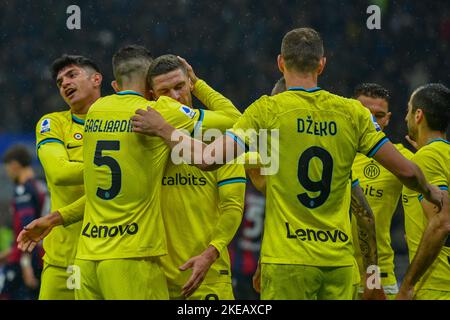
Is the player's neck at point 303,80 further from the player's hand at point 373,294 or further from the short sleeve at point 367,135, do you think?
the player's hand at point 373,294

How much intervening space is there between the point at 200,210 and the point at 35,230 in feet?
3.27

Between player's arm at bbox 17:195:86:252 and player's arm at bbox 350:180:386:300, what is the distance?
167cm

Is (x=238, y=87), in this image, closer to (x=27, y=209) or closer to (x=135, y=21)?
(x=135, y=21)

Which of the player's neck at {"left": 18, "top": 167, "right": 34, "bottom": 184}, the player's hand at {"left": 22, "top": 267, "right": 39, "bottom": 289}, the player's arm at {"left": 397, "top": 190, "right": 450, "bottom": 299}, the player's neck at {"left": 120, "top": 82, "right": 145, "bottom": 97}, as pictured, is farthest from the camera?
the player's neck at {"left": 18, "top": 167, "right": 34, "bottom": 184}

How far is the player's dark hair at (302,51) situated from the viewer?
4418mm

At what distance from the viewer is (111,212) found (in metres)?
4.57

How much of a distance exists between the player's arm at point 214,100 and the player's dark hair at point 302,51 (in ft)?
2.34

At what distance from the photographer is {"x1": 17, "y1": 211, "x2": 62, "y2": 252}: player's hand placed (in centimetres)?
509

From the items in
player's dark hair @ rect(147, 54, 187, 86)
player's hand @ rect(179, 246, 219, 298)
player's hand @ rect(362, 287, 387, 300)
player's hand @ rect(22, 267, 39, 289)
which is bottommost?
player's hand @ rect(22, 267, 39, 289)

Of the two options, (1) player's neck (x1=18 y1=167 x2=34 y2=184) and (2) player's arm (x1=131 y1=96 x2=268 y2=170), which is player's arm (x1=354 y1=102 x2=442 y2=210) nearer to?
(2) player's arm (x1=131 y1=96 x2=268 y2=170)

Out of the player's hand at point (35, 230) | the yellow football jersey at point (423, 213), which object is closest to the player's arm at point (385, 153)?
the yellow football jersey at point (423, 213)

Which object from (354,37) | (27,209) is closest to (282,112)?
(27,209)

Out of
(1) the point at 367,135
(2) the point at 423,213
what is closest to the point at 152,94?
(1) the point at 367,135

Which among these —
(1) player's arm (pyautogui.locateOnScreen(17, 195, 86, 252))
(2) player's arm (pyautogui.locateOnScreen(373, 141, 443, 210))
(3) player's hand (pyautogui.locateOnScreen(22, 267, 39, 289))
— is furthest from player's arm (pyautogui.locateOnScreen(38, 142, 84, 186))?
(3) player's hand (pyautogui.locateOnScreen(22, 267, 39, 289))
